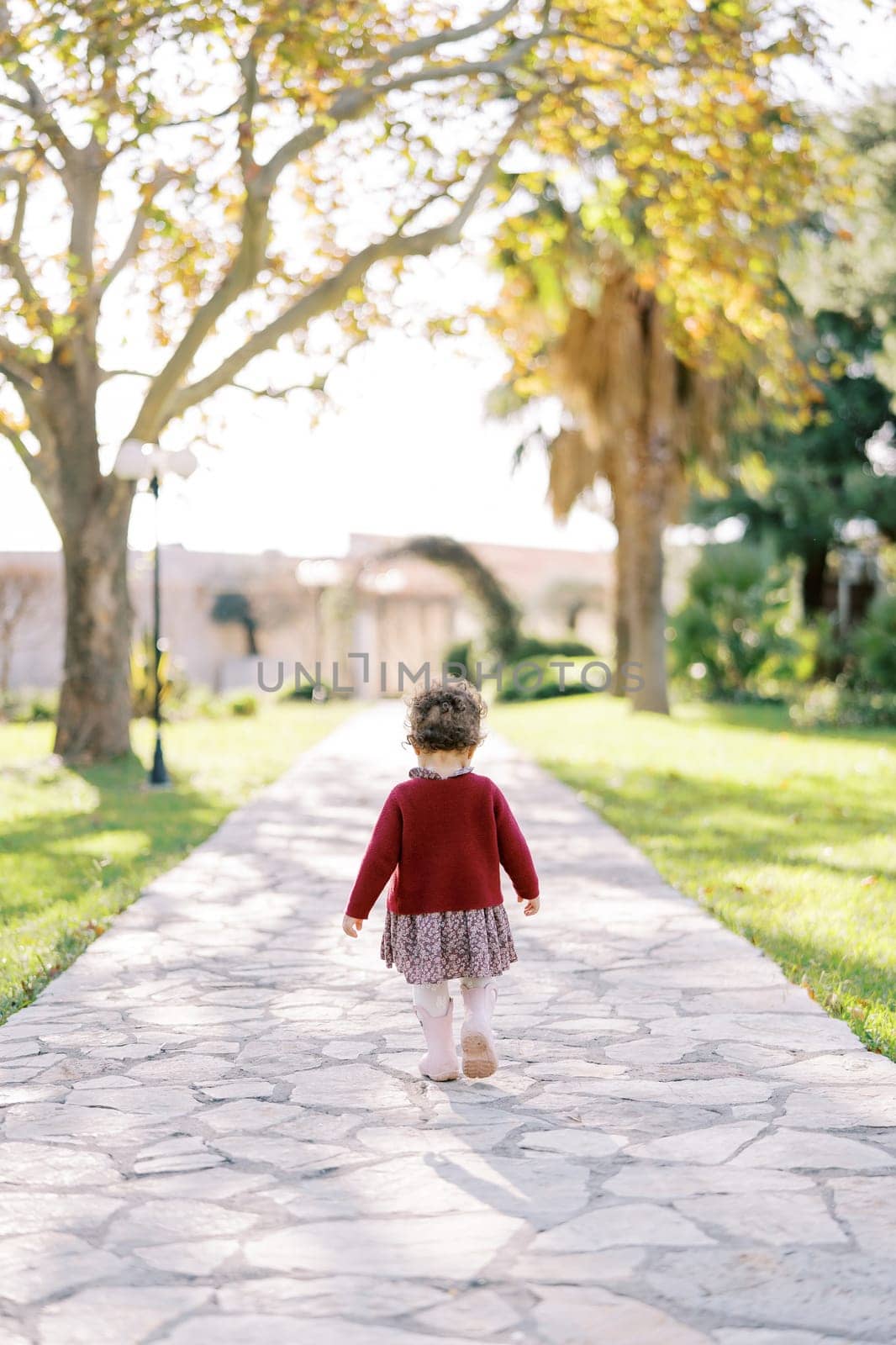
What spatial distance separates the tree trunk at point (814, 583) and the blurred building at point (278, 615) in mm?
4914

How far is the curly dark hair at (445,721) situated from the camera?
4.40 meters

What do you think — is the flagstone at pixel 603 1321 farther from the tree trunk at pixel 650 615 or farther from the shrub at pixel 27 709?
the shrub at pixel 27 709

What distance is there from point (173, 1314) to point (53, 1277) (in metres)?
0.33

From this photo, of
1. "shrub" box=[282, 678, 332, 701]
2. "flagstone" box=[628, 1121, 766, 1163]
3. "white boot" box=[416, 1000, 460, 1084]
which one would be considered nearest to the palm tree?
"shrub" box=[282, 678, 332, 701]

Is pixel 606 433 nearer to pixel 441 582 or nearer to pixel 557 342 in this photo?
pixel 557 342

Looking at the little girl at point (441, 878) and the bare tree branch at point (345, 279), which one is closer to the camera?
the little girl at point (441, 878)

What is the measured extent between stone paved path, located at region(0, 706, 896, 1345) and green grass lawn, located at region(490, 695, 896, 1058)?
30cm

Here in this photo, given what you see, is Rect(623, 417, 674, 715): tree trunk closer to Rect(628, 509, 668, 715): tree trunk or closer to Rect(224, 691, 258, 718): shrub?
Rect(628, 509, 668, 715): tree trunk

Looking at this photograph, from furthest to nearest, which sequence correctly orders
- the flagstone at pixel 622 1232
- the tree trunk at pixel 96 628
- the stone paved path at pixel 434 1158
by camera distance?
the tree trunk at pixel 96 628, the flagstone at pixel 622 1232, the stone paved path at pixel 434 1158

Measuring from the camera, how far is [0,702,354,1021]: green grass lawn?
646 cm

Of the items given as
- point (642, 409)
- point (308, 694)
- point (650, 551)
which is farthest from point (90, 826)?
point (308, 694)

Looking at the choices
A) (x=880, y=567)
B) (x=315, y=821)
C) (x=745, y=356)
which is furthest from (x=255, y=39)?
(x=880, y=567)

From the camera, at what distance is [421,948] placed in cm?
439

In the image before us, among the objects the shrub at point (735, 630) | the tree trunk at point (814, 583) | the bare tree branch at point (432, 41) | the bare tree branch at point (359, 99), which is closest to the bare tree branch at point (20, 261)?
the bare tree branch at point (359, 99)
